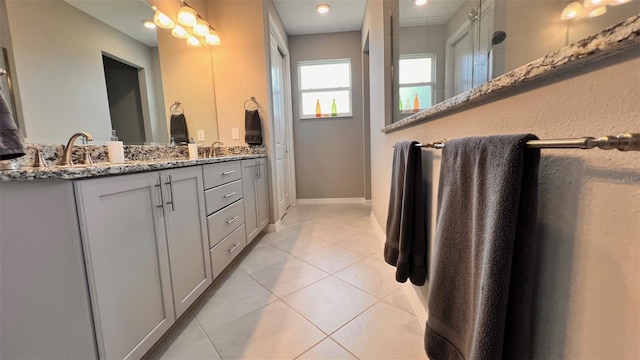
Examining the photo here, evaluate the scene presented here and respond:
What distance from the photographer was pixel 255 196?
2475 millimetres

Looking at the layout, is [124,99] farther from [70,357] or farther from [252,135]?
[70,357]

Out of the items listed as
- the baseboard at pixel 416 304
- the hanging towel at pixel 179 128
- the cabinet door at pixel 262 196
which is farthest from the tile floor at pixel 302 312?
the hanging towel at pixel 179 128

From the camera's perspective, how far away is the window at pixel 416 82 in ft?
7.54

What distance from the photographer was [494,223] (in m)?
0.51

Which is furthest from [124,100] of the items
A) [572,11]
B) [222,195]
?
[572,11]

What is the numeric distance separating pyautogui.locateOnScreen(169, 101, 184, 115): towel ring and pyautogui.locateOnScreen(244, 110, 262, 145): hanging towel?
61cm

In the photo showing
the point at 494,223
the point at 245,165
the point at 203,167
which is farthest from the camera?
the point at 245,165

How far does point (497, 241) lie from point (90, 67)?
6.77 ft

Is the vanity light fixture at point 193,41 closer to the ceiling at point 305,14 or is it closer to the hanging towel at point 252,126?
the ceiling at point 305,14

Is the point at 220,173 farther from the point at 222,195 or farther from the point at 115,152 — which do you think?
the point at 115,152

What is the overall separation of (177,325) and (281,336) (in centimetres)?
56

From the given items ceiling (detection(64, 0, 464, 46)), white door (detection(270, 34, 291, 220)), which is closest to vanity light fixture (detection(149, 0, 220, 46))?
ceiling (detection(64, 0, 464, 46))

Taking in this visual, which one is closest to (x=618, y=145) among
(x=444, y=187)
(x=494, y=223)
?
(x=494, y=223)

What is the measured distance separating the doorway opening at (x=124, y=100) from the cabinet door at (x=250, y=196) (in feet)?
2.62
